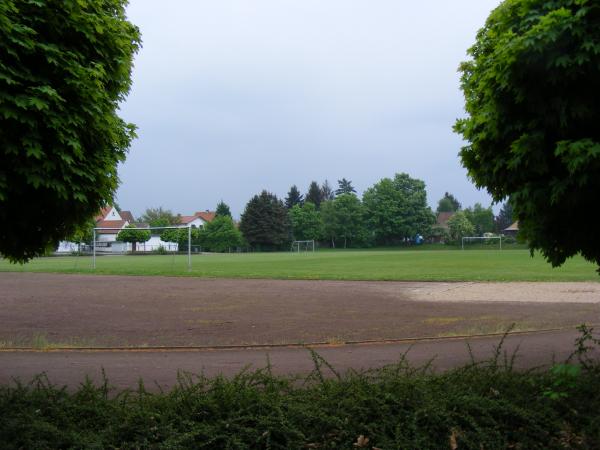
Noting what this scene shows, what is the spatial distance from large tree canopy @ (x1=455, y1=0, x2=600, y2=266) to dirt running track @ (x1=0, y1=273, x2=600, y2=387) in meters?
3.27

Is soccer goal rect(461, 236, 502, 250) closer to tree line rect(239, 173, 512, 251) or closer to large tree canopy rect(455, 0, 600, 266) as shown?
tree line rect(239, 173, 512, 251)

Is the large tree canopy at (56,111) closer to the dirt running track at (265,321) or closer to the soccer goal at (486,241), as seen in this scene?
the dirt running track at (265,321)

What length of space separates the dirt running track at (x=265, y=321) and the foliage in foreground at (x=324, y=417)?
2.03 metres

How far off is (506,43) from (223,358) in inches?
244

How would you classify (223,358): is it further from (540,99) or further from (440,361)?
(540,99)

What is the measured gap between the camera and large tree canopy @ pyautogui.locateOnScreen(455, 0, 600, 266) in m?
4.41

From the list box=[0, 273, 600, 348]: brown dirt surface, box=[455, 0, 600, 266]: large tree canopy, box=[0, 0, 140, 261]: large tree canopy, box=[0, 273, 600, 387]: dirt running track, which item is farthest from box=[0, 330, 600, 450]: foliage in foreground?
box=[0, 273, 600, 348]: brown dirt surface

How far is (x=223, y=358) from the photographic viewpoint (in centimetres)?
881

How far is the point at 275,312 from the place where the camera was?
15.5 meters

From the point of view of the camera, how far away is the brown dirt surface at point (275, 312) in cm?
1151

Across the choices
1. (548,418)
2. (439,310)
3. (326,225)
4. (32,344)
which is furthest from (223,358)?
(326,225)

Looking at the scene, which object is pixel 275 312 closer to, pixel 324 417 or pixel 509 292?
pixel 509 292

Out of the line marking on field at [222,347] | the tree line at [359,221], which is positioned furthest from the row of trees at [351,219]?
the line marking on field at [222,347]

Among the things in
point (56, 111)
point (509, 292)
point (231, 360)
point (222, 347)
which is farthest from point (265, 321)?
point (509, 292)
